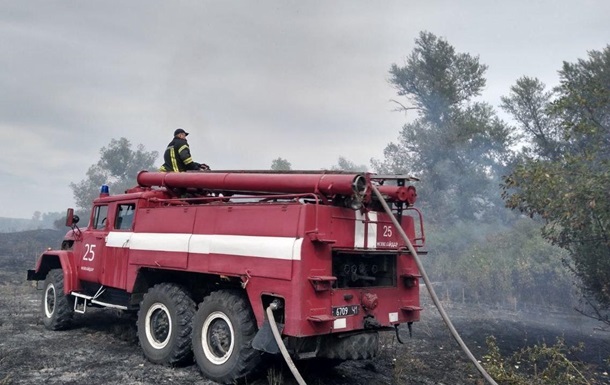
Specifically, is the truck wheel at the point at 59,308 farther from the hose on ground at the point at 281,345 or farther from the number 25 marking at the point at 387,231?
the number 25 marking at the point at 387,231

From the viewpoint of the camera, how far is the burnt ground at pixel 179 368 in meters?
6.13

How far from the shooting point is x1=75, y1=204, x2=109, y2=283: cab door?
8.28 m

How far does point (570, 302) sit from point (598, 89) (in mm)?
10169

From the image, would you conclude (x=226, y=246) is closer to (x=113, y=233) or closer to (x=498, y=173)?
(x=113, y=233)

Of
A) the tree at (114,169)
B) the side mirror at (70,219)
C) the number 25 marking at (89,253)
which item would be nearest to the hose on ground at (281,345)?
the number 25 marking at (89,253)

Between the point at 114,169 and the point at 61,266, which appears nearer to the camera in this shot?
the point at 61,266

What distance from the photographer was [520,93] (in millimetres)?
28547

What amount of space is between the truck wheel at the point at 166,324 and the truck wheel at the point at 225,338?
1.26 ft

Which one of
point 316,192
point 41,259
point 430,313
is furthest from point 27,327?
point 430,313

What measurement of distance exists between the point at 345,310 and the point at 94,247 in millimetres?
5530

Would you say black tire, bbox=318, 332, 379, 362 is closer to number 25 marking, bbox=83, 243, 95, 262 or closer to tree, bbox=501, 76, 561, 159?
number 25 marking, bbox=83, 243, 95, 262

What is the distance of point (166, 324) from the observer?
6.84m

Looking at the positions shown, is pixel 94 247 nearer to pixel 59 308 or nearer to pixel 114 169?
pixel 59 308

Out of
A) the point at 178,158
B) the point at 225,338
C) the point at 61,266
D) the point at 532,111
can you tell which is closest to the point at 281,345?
the point at 225,338
